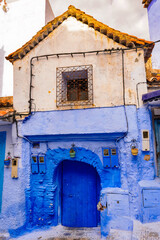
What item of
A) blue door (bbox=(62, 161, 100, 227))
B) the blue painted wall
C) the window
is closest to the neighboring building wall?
the window

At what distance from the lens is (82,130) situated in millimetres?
5016

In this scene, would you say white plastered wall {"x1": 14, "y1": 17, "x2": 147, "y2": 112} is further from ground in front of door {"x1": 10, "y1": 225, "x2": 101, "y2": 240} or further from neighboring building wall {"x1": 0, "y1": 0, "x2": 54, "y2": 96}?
neighboring building wall {"x1": 0, "y1": 0, "x2": 54, "y2": 96}

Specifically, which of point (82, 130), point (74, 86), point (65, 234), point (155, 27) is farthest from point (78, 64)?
point (155, 27)

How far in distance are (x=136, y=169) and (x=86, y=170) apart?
1.75 m

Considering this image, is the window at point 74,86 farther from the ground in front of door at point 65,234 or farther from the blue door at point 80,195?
the ground in front of door at point 65,234

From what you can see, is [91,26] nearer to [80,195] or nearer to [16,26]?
[80,195]

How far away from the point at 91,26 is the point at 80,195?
5557 millimetres

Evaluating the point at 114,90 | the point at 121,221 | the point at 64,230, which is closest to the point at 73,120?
the point at 114,90

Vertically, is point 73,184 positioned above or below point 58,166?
below

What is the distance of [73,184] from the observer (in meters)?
5.79

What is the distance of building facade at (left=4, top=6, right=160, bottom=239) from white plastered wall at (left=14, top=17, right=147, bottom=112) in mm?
30

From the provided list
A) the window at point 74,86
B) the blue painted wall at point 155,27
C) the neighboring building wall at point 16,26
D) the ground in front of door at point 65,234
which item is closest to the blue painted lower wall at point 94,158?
the ground in front of door at point 65,234

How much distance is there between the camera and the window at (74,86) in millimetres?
5262

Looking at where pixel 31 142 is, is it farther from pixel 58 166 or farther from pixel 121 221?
pixel 121 221
